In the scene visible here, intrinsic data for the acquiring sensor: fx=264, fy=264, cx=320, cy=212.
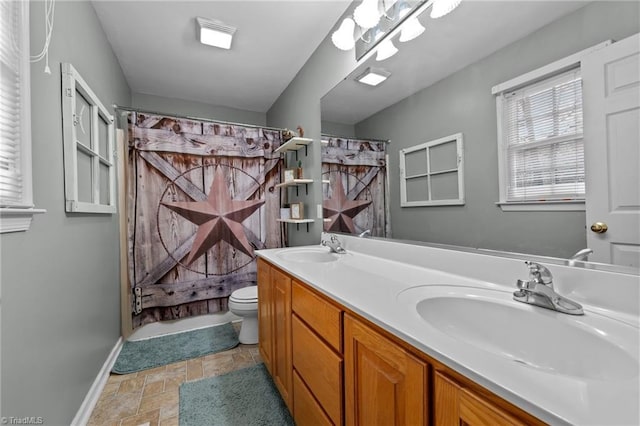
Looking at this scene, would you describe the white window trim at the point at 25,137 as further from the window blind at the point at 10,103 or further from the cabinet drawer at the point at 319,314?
the cabinet drawer at the point at 319,314

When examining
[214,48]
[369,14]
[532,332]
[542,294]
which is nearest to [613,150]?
[542,294]

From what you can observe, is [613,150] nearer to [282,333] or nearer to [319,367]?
[319,367]

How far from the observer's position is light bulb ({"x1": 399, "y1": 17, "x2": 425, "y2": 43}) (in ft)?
4.31

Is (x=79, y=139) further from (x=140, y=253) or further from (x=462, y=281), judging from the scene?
(x=462, y=281)

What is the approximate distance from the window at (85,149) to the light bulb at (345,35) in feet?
4.88

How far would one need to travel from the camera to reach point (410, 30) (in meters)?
1.36

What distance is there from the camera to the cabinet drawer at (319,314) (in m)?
0.92

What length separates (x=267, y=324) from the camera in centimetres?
171

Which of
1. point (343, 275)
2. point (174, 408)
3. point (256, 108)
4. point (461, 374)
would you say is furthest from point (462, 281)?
point (256, 108)

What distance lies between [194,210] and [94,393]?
1.45 metres

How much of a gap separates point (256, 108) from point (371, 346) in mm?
3400

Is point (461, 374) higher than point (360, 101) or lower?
lower

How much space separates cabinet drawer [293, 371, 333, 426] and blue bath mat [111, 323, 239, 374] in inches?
44.4

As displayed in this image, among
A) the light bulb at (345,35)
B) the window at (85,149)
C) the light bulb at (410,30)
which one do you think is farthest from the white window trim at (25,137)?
the light bulb at (410,30)
